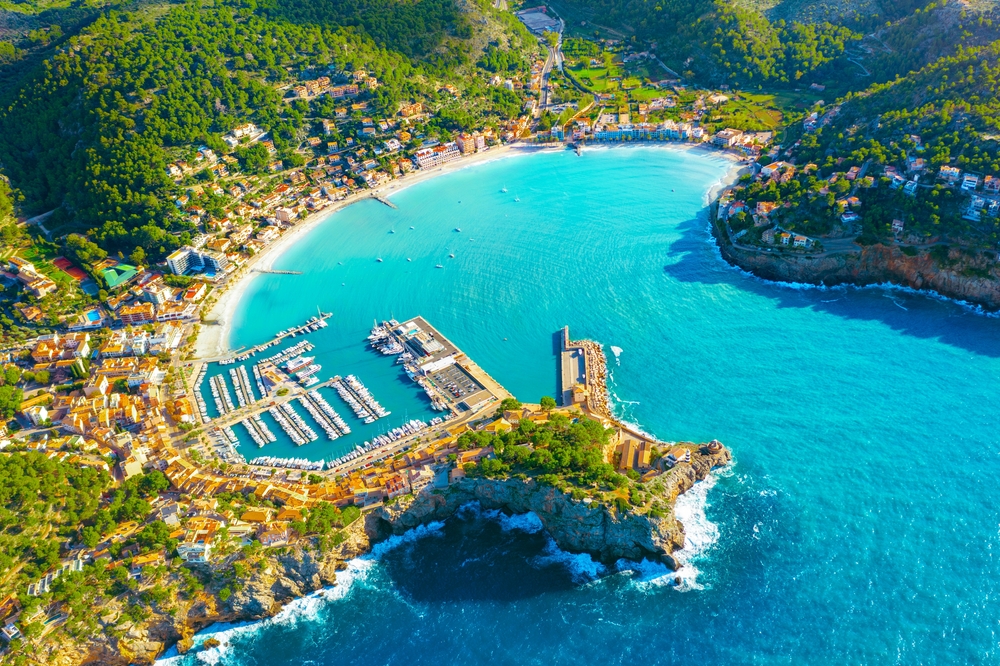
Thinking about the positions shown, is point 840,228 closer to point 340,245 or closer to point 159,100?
point 340,245

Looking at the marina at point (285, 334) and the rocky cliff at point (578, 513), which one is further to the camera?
the marina at point (285, 334)

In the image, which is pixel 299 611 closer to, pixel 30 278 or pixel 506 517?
pixel 506 517

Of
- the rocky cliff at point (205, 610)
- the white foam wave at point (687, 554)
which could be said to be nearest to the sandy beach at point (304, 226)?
the rocky cliff at point (205, 610)

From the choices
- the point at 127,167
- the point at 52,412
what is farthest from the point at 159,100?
the point at 52,412

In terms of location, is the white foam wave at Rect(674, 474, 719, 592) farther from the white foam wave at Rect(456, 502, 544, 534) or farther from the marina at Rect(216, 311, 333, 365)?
the marina at Rect(216, 311, 333, 365)

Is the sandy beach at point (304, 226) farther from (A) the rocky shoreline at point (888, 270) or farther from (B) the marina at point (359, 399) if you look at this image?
(A) the rocky shoreline at point (888, 270)

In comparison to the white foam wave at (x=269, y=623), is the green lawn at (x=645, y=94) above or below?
above

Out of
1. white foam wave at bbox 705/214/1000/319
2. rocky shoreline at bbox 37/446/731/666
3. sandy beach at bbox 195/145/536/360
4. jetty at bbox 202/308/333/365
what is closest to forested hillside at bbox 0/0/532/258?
sandy beach at bbox 195/145/536/360

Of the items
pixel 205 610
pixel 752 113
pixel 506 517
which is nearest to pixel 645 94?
pixel 752 113
